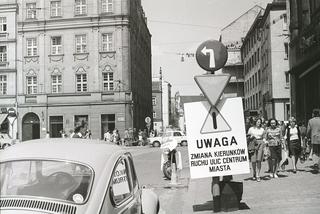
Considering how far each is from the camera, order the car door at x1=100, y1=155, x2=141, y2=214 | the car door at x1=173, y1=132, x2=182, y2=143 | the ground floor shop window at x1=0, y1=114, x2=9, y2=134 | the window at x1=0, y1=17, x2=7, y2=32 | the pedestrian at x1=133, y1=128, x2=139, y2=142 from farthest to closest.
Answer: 1. the window at x1=0, y1=17, x2=7, y2=32
2. the ground floor shop window at x1=0, y1=114, x2=9, y2=134
3. the pedestrian at x1=133, y1=128, x2=139, y2=142
4. the car door at x1=173, y1=132, x2=182, y2=143
5. the car door at x1=100, y1=155, x2=141, y2=214

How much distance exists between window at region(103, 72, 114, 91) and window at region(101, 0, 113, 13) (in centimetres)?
615

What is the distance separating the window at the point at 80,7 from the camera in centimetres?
4950

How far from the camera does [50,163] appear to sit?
15.9 ft

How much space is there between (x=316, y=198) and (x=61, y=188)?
251 inches

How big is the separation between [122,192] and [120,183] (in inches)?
4.3

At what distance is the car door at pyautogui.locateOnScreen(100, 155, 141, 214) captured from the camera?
15.6 feet

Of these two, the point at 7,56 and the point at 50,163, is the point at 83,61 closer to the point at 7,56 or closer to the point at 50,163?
the point at 7,56

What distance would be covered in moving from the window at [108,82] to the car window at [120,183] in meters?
42.1

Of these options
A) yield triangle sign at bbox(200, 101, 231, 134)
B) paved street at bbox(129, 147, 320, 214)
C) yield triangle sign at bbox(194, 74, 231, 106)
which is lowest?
paved street at bbox(129, 147, 320, 214)

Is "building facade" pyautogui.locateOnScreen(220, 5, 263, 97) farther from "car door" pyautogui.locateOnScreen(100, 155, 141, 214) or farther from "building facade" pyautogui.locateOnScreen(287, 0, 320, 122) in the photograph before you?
"car door" pyautogui.locateOnScreen(100, 155, 141, 214)

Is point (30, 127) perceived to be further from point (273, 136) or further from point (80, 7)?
point (273, 136)

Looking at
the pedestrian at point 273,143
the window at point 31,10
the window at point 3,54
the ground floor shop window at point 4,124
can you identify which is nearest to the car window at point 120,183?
the pedestrian at point 273,143

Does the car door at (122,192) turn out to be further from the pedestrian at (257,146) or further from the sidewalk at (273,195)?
the pedestrian at (257,146)

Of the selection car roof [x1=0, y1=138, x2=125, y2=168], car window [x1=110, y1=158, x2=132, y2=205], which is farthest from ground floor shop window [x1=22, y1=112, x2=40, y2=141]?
car roof [x1=0, y1=138, x2=125, y2=168]
